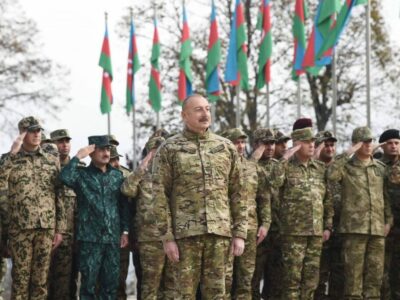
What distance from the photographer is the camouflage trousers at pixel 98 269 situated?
855cm

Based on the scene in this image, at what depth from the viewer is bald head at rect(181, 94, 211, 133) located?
21.4 ft

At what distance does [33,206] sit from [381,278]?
3.89m

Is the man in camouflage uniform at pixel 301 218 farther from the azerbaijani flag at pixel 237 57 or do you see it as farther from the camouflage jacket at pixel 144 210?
the azerbaijani flag at pixel 237 57

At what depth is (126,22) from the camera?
97.9ft

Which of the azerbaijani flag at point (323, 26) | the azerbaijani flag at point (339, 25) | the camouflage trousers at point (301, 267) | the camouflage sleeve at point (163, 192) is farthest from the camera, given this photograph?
the azerbaijani flag at point (323, 26)

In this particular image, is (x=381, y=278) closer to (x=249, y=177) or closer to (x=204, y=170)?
(x=249, y=177)

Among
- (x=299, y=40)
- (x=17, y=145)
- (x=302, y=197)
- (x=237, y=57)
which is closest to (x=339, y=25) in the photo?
(x=299, y=40)

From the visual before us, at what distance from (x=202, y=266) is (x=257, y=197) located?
10.0ft

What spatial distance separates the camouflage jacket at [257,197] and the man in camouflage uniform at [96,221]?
4.97ft

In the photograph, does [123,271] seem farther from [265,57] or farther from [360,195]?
[265,57]

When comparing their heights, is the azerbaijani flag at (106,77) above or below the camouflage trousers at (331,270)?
above

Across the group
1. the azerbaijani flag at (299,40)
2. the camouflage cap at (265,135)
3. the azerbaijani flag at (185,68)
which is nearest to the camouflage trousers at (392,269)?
the camouflage cap at (265,135)

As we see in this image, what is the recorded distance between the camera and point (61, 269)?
9.47m

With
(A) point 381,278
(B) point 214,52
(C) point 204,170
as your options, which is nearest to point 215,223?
(C) point 204,170
